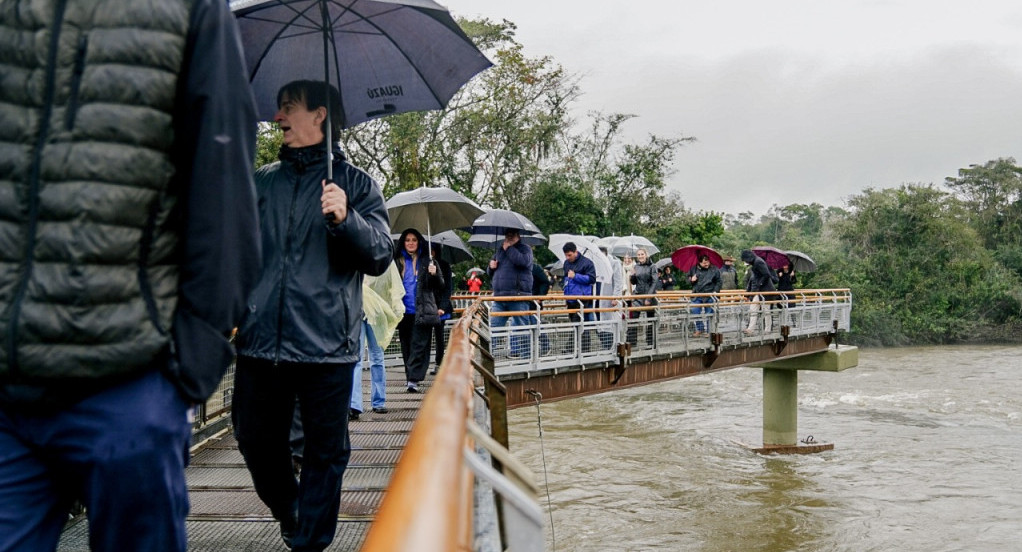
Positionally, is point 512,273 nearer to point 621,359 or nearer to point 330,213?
point 621,359

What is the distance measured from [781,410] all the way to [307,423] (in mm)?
19921

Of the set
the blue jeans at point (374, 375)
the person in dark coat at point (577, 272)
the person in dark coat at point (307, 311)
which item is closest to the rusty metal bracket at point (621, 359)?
the person in dark coat at point (577, 272)

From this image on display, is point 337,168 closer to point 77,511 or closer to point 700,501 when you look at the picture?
point 77,511

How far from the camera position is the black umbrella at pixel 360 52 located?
12.4 ft

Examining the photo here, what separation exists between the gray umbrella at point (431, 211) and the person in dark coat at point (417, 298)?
68 centimetres

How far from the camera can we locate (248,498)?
491 centimetres

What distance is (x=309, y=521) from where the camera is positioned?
322 centimetres

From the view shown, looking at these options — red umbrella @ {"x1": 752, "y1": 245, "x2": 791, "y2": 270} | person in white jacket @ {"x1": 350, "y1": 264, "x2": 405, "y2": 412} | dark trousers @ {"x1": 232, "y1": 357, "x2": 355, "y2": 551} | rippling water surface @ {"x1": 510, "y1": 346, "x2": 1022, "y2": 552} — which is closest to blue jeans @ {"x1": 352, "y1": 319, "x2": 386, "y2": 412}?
person in white jacket @ {"x1": 350, "y1": 264, "x2": 405, "y2": 412}

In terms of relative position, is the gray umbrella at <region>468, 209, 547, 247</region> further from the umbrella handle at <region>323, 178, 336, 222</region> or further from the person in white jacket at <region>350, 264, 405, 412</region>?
the umbrella handle at <region>323, 178, 336, 222</region>

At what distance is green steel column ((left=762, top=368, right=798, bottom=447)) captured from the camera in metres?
21.1

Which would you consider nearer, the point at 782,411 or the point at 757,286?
the point at 757,286

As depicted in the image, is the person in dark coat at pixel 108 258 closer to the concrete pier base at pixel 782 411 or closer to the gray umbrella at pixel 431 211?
the gray umbrella at pixel 431 211

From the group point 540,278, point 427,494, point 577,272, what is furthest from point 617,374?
point 427,494

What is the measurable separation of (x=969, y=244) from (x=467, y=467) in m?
54.0
